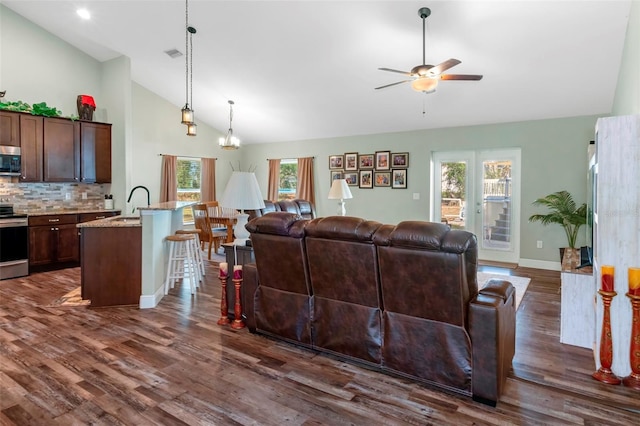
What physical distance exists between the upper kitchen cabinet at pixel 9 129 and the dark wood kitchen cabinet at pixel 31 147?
5 centimetres

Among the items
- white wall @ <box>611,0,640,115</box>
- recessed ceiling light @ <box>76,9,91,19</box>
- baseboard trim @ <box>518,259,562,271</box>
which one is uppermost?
recessed ceiling light @ <box>76,9,91,19</box>

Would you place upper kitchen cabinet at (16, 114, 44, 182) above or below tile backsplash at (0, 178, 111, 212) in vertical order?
above

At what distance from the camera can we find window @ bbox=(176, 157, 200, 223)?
8.45 meters

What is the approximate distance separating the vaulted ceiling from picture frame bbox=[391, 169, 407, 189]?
875 millimetres

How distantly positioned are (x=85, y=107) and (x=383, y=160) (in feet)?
17.9

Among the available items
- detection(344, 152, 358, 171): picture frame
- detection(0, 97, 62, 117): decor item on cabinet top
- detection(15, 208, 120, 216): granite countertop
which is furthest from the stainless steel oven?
detection(344, 152, 358, 171): picture frame

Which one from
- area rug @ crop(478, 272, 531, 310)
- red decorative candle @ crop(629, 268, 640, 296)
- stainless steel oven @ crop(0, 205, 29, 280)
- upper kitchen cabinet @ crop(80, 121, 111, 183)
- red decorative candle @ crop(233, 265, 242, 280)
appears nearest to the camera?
red decorative candle @ crop(629, 268, 640, 296)

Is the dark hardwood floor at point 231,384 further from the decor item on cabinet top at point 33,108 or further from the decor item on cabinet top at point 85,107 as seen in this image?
the decor item on cabinet top at point 85,107

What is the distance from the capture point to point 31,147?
544cm

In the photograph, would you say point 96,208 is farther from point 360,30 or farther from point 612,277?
point 612,277

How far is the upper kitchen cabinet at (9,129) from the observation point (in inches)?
201

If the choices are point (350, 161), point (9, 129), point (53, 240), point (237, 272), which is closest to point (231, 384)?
point (237, 272)

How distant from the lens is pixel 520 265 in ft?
19.9

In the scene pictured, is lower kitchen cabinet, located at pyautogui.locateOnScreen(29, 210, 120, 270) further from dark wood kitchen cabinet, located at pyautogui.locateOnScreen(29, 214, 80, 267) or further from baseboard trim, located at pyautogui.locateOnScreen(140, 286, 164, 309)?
baseboard trim, located at pyautogui.locateOnScreen(140, 286, 164, 309)
